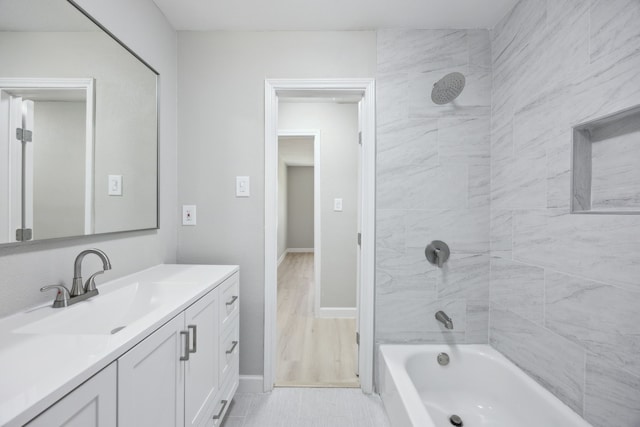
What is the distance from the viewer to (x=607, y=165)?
112 centimetres

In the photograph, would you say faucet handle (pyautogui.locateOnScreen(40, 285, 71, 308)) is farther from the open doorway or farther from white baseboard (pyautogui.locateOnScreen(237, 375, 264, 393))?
the open doorway

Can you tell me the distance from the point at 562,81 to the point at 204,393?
2188 mm

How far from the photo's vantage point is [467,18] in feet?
5.60

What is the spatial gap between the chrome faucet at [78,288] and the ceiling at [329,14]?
149cm

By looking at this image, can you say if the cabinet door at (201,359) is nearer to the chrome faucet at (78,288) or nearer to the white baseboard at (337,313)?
the chrome faucet at (78,288)

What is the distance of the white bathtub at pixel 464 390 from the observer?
51.5 inches

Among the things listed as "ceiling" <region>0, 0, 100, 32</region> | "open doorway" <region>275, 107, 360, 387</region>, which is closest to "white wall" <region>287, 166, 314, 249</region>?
"open doorway" <region>275, 107, 360, 387</region>

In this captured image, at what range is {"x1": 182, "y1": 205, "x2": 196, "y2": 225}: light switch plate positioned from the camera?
1835 millimetres

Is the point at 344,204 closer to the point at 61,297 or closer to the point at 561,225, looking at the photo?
the point at 561,225

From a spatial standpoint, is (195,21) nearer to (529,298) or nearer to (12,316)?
(12,316)

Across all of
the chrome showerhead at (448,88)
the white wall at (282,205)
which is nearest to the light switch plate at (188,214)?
the chrome showerhead at (448,88)

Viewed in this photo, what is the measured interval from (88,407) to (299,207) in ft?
24.6

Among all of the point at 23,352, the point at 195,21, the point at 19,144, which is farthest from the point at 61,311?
the point at 195,21

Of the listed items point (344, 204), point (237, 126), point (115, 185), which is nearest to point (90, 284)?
point (115, 185)
